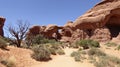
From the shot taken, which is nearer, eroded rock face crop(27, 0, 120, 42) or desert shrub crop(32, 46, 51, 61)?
desert shrub crop(32, 46, 51, 61)

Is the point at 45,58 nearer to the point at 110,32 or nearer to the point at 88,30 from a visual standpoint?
the point at 110,32

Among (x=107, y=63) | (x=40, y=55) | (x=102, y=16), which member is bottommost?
(x=107, y=63)

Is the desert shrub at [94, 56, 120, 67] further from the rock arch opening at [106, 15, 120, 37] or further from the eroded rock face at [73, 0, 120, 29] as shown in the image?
the rock arch opening at [106, 15, 120, 37]

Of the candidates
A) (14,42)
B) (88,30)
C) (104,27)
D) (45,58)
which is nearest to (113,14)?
(104,27)

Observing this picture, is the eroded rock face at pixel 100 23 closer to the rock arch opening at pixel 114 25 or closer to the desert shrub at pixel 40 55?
the rock arch opening at pixel 114 25

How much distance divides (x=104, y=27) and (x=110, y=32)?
1.59 metres

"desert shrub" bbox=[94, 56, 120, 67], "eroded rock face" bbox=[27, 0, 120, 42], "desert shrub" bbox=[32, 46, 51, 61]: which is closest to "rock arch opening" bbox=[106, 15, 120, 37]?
"eroded rock face" bbox=[27, 0, 120, 42]

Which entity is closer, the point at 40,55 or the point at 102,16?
the point at 40,55

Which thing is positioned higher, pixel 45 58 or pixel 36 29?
pixel 36 29

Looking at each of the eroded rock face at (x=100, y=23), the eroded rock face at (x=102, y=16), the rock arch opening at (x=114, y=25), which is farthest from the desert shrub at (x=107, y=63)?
the rock arch opening at (x=114, y=25)

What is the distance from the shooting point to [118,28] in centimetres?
3722

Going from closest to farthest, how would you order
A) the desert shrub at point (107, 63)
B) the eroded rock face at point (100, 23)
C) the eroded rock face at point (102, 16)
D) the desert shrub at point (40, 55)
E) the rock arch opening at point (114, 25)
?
the desert shrub at point (107, 63), the desert shrub at point (40, 55), the eroded rock face at point (102, 16), the eroded rock face at point (100, 23), the rock arch opening at point (114, 25)

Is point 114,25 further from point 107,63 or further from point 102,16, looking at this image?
point 107,63

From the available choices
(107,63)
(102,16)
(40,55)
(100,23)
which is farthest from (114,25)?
(40,55)
